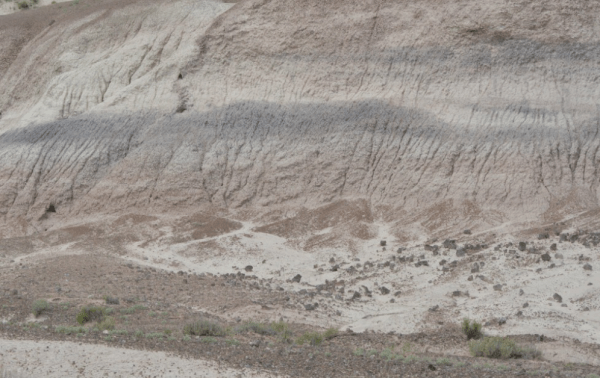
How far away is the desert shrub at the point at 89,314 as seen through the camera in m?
15.7

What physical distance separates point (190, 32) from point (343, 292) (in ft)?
61.8

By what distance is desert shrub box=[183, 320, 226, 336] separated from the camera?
1462 cm

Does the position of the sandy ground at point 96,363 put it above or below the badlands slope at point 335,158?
above

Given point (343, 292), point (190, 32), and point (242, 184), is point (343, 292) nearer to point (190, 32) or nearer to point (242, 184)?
point (242, 184)

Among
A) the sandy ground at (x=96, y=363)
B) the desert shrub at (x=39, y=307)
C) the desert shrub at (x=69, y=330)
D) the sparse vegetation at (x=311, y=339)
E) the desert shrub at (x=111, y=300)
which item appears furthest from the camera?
the desert shrub at (x=111, y=300)

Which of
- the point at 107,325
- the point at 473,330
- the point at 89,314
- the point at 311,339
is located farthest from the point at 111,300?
the point at 473,330

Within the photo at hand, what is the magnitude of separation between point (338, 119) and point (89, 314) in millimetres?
14589

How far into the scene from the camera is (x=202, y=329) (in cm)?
1465

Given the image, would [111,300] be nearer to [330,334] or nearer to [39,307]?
[39,307]

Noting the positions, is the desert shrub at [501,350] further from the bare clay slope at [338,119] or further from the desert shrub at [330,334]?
the bare clay slope at [338,119]

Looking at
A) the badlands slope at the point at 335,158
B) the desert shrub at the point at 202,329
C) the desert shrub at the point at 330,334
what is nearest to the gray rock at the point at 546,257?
the badlands slope at the point at 335,158

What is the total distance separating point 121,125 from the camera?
31281 mm

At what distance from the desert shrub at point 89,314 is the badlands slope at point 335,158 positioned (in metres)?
1.80

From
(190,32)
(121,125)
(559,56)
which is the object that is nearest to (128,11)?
(190,32)
